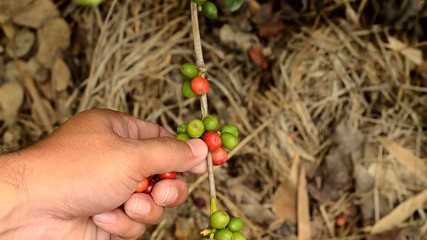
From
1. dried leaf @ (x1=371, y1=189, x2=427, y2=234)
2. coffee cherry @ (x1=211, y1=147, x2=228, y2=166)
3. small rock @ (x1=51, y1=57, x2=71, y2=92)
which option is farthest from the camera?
small rock @ (x1=51, y1=57, x2=71, y2=92)

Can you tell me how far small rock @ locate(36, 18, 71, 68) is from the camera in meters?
4.45

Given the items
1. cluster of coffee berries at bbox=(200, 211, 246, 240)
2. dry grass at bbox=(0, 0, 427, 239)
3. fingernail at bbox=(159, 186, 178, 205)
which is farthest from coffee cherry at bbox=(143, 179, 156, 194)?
dry grass at bbox=(0, 0, 427, 239)

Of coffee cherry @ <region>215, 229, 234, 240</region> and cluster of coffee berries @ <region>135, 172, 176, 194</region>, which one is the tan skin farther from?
coffee cherry @ <region>215, 229, 234, 240</region>

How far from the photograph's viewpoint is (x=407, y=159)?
4.24m

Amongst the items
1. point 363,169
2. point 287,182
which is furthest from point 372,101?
point 287,182

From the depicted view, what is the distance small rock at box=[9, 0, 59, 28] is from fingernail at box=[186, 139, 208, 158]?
225 cm

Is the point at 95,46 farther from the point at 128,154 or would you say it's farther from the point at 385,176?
the point at 385,176

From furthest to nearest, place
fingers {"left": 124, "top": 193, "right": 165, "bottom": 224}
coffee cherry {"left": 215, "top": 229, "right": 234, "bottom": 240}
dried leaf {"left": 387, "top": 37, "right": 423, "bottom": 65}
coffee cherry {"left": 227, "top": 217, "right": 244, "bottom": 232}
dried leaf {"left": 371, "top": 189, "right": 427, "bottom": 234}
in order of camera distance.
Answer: dried leaf {"left": 387, "top": 37, "right": 423, "bottom": 65} < dried leaf {"left": 371, "top": 189, "right": 427, "bottom": 234} < fingers {"left": 124, "top": 193, "right": 165, "bottom": 224} < coffee cherry {"left": 227, "top": 217, "right": 244, "bottom": 232} < coffee cherry {"left": 215, "top": 229, "right": 234, "bottom": 240}

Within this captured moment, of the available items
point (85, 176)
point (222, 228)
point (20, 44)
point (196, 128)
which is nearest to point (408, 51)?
point (196, 128)

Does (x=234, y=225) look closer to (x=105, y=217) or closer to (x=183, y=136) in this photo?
(x=183, y=136)

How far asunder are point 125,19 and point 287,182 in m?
1.71

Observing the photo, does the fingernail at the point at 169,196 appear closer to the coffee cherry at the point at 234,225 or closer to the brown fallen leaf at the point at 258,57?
the coffee cherry at the point at 234,225

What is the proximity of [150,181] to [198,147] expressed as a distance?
16.4 inches

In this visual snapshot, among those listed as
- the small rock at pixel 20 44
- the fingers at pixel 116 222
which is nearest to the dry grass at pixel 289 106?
the small rock at pixel 20 44
